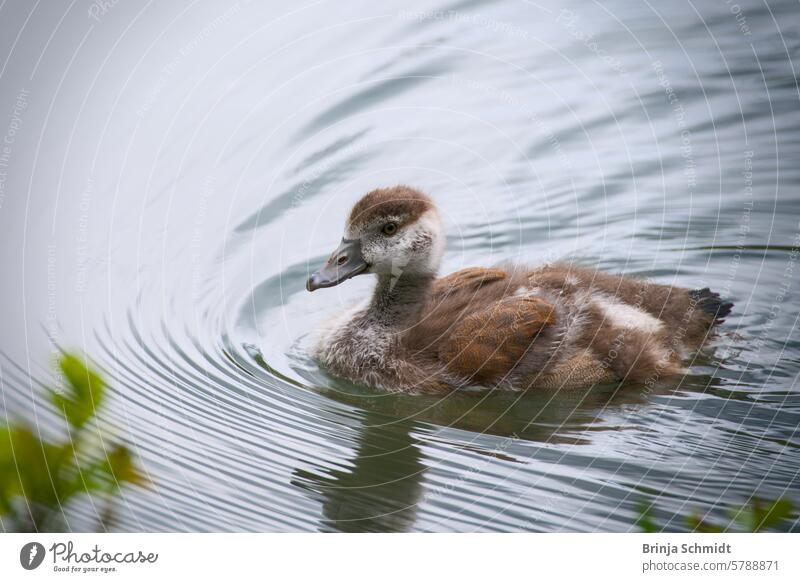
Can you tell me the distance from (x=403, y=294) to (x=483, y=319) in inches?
19.1

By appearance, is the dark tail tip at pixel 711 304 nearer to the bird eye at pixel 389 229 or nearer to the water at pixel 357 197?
the water at pixel 357 197

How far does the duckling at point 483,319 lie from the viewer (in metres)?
4.23

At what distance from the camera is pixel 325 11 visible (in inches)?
242

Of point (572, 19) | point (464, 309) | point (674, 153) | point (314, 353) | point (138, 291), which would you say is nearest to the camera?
point (464, 309)

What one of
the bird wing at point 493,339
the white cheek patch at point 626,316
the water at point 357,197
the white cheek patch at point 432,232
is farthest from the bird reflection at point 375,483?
the white cheek patch at point 626,316

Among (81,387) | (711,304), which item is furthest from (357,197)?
(81,387)

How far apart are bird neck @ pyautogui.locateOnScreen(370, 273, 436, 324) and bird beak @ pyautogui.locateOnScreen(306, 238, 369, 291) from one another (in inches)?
8.3

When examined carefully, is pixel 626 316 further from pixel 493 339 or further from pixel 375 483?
pixel 375 483

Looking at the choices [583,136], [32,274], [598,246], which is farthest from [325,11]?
[32,274]

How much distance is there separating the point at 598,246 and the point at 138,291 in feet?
7.80

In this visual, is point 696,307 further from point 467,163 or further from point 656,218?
point 467,163

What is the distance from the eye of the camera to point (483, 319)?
165 inches

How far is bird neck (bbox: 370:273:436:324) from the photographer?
453cm

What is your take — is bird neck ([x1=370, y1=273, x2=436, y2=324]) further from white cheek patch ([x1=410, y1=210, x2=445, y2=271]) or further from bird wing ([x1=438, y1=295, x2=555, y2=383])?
bird wing ([x1=438, y1=295, x2=555, y2=383])
